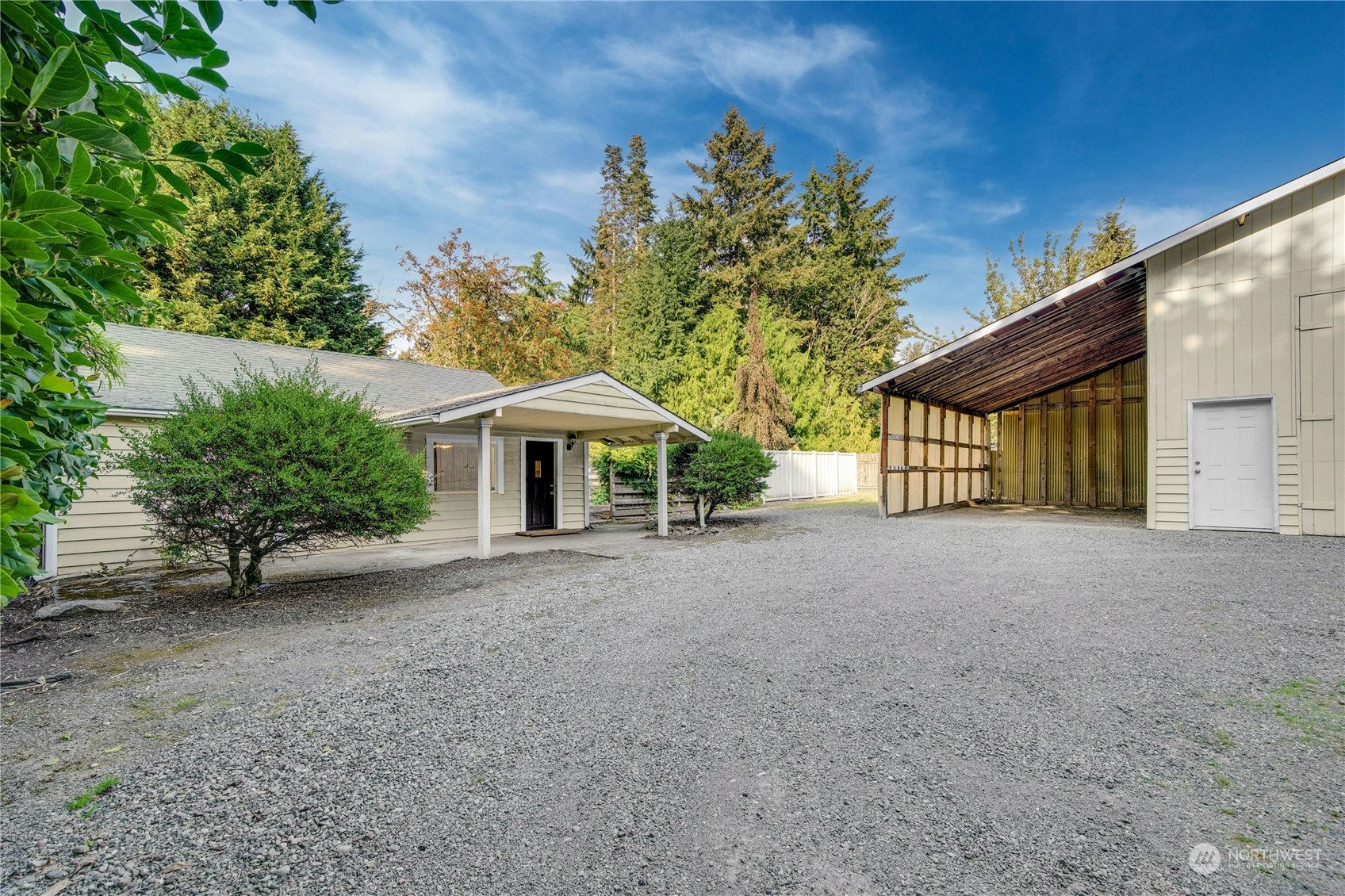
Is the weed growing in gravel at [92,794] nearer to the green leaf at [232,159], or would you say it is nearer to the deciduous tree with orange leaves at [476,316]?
the green leaf at [232,159]

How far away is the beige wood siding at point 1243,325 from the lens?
27.8 ft

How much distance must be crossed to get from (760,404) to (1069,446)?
9.55m

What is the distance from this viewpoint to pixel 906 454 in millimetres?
13539

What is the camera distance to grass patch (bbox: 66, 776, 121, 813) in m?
2.31

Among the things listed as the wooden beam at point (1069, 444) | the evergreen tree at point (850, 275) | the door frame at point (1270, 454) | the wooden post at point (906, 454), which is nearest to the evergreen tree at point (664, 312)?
the evergreen tree at point (850, 275)

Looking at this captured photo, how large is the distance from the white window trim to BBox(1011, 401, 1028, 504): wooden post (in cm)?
1342

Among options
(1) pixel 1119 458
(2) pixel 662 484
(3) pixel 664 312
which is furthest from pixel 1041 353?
(3) pixel 664 312

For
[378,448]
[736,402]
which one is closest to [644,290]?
[736,402]

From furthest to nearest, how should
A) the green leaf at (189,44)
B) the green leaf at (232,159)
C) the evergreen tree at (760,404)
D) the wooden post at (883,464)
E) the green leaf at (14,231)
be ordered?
the evergreen tree at (760,404), the wooden post at (883,464), the green leaf at (232,159), the green leaf at (189,44), the green leaf at (14,231)

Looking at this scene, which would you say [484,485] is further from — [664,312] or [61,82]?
[664,312]

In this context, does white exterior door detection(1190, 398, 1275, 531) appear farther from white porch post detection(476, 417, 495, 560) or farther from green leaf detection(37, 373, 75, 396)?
green leaf detection(37, 373, 75, 396)

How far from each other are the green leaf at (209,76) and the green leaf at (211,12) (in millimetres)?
83

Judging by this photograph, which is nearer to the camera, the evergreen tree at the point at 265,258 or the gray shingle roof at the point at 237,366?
the gray shingle roof at the point at 237,366

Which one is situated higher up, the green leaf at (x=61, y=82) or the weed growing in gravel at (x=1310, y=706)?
the green leaf at (x=61, y=82)
